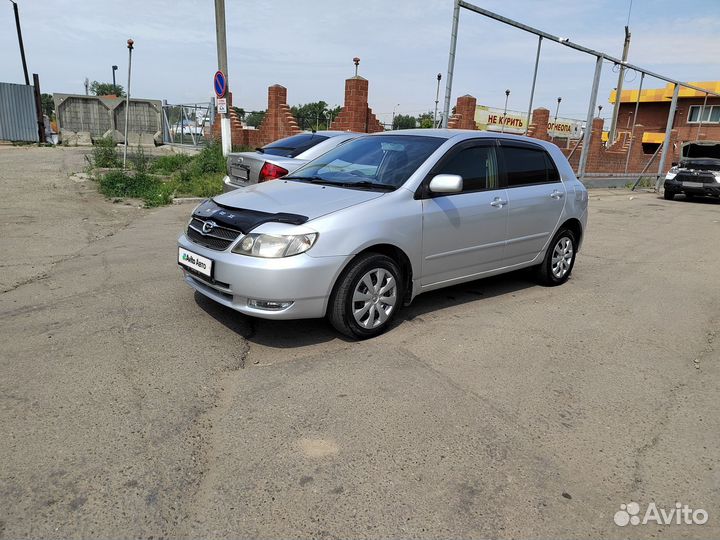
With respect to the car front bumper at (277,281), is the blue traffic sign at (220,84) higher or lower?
higher

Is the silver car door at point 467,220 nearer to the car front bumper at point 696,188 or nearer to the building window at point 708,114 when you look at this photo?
the car front bumper at point 696,188

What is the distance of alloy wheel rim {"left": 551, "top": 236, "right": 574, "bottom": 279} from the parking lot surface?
0.43m

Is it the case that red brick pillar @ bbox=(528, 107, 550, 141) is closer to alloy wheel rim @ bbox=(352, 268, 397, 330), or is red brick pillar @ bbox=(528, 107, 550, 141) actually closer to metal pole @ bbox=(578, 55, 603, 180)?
metal pole @ bbox=(578, 55, 603, 180)

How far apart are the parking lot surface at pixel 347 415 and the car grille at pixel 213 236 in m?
0.72

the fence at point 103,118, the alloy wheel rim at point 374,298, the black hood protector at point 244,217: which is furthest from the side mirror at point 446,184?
the fence at point 103,118

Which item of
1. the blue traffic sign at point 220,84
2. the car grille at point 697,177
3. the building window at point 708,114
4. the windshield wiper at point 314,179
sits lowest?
the car grille at point 697,177

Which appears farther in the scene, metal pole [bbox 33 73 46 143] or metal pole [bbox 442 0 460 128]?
metal pole [bbox 33 73 46 143]

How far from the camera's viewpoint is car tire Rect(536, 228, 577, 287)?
19.9 feet

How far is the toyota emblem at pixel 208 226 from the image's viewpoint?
4.17 meters

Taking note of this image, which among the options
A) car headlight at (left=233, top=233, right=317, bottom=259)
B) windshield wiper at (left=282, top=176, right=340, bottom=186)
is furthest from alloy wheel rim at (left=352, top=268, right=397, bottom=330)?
windshield wiper at (left=282, top=176, right=340, bottom=186)

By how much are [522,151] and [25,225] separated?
7.19m

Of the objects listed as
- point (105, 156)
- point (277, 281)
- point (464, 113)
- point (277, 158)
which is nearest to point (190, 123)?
point (105, 156)

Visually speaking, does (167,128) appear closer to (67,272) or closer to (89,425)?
(67,272)

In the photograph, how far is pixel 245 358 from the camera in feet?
12.9
